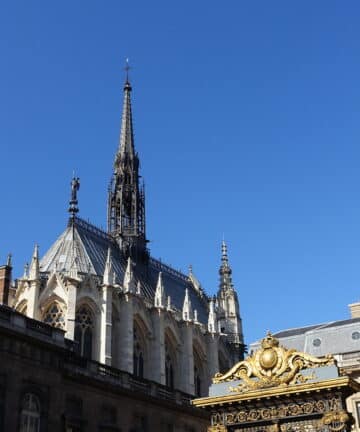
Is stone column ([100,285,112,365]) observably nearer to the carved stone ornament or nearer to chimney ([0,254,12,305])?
chimney ([0,254,12,305])

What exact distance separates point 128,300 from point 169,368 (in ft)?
26.2

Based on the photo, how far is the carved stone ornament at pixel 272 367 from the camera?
750 inches

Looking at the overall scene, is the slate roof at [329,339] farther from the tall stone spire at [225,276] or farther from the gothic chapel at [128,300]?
the tall stone spire at [225,276]

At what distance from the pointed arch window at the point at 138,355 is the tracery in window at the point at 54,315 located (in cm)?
708

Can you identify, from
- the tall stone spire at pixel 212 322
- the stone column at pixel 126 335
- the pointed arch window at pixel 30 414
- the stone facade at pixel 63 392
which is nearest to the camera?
the stone facade at pixel 63 392

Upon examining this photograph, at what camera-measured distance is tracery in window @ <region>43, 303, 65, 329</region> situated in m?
45.8

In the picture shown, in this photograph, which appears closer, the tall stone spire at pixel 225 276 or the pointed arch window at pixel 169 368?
the pointed arch window at pixel 169 368

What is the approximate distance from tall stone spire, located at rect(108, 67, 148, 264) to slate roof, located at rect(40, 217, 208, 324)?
1.40 metres

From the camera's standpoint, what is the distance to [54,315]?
1825 inches

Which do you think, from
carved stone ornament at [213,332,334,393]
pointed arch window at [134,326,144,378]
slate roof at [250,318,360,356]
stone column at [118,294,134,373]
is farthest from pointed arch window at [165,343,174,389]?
carved stone ornament at [213,332,334,393]

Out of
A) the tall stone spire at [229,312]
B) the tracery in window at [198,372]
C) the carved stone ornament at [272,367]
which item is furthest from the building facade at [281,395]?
the tall stone spire at [229,312]

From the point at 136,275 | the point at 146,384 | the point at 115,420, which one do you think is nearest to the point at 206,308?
the point at 136,275

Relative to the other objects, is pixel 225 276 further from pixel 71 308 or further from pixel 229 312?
pixel 71 308

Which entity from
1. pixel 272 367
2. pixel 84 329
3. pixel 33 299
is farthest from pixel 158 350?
pixel 272 367
